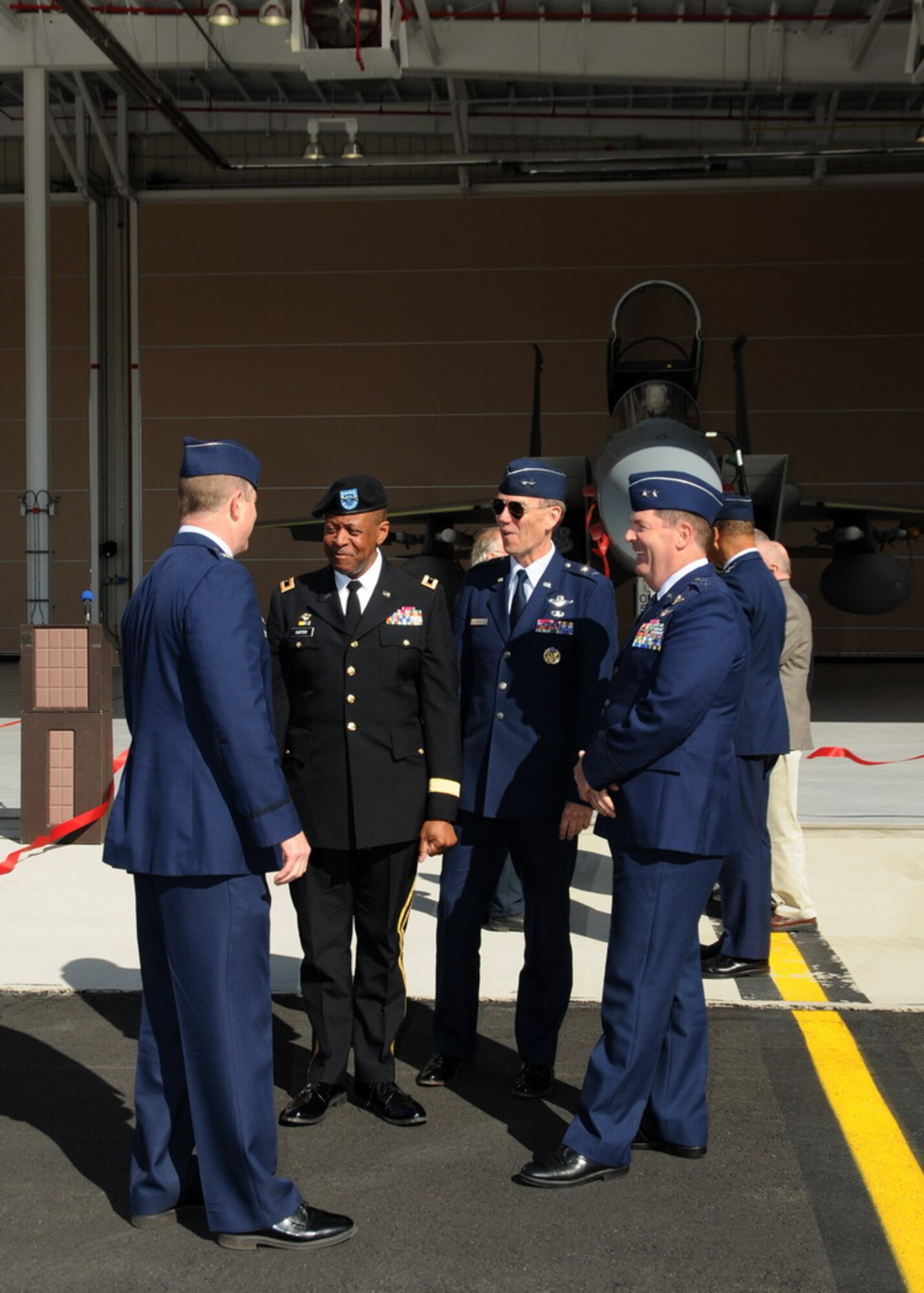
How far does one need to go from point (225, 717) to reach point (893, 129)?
73.9ft

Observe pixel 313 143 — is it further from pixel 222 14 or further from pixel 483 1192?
pixel 483 1192

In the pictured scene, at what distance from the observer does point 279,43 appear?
52.7 ft

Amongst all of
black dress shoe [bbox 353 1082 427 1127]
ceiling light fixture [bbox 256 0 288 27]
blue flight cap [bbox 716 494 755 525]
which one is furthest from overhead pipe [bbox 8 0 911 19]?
black dress shoe [bbox 353 1082 427 1127]

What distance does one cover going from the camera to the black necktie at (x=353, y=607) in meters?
3.81

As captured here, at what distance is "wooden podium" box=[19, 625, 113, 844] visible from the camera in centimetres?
692

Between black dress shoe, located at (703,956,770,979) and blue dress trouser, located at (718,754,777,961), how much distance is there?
0.02 metres

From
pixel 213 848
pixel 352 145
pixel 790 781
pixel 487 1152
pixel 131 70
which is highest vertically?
pixel 352 145

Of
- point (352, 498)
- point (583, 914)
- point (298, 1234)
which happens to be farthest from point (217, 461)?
point (583, 914)

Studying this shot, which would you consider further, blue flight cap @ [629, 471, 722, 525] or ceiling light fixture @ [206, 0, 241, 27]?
ceiling light fixture @ [206, 0, 241, 27]

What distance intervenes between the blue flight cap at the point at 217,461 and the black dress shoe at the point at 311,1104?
1.77 meters

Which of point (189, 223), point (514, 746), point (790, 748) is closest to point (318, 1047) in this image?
point (514, 746)

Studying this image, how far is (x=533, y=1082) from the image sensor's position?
12.5 ft

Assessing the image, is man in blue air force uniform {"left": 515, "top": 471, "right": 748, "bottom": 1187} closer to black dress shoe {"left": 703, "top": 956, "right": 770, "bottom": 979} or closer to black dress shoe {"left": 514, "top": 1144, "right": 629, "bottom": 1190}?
black dress shoe {"left": 514, "top": 1144, "right": 629, "bottom": 1190}

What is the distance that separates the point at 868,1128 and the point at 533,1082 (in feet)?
3.11
